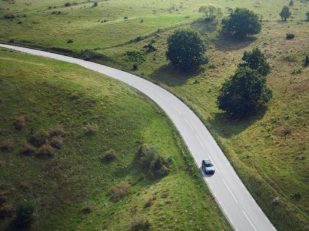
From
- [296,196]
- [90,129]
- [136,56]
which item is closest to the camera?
[296,196]

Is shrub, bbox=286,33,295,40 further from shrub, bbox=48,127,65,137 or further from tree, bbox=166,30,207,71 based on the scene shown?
shrub, bbox=48,127,65,137

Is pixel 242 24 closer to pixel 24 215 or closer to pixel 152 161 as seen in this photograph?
pixel 152 161

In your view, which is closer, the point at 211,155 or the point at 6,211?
the point at 6,211

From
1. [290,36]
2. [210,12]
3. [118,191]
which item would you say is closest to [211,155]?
[118,191]

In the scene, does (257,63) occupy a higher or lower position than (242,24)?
lower

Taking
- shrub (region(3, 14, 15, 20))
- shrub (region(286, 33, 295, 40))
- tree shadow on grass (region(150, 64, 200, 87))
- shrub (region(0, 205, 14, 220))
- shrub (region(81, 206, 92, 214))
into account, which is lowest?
shrub (region(81, 206, 92, 214))

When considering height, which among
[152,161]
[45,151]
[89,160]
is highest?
[45,151]

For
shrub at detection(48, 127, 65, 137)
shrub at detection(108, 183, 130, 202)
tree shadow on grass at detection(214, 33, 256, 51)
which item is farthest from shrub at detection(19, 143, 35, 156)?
tree shadow on grass at detection(214, 33, 256, 51)
